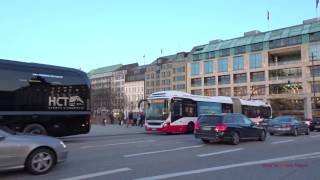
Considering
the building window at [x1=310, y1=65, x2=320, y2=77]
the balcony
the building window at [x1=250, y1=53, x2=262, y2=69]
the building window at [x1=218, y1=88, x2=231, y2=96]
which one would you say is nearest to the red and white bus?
the building window at [x1=310, y1=65, x2=320, y2=77]

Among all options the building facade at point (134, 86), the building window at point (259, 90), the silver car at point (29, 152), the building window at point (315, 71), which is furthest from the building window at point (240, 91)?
the silver car at point (29, 152)

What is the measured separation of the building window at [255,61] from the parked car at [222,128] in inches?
3427

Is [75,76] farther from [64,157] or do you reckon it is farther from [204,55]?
[204,55]

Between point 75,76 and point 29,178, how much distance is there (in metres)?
12.2

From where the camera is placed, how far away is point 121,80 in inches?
7392

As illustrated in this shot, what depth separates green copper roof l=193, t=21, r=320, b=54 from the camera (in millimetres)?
97075

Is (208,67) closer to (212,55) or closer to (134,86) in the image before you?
(212,55)

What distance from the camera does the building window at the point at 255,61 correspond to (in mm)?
105438

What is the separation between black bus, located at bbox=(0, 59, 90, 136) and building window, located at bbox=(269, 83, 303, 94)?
83.0 metres

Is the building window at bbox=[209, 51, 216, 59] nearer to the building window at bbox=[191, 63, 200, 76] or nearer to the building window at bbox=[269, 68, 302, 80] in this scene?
the building window at bbox=[191, 63, 200, 76]

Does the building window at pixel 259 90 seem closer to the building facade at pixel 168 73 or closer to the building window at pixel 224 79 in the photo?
the building window at pixel 224 79

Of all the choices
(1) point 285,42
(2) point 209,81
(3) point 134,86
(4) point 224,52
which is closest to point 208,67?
(2) point 209,81

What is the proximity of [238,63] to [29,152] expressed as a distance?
102686 mm

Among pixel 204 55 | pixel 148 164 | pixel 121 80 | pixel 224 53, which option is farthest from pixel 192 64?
pixel 148 164
